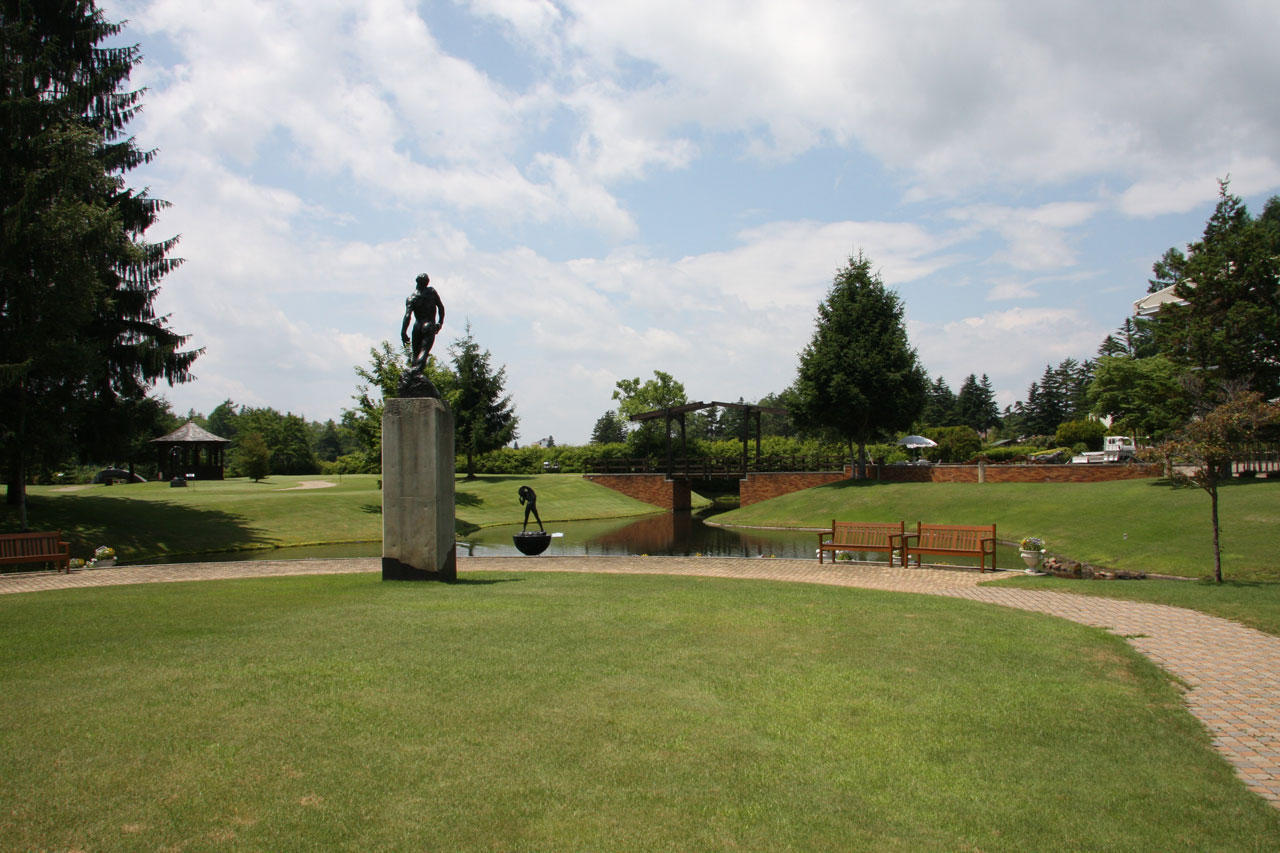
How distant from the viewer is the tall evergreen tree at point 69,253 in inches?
795

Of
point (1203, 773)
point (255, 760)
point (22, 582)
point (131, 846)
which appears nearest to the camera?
point (131, 846)

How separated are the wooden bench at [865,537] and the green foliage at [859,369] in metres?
25.0

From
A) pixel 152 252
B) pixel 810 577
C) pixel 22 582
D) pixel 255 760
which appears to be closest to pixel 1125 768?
pixel 255 760

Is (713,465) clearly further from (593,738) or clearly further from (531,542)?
(593,738)

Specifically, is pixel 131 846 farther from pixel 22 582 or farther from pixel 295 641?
pixel 22 582

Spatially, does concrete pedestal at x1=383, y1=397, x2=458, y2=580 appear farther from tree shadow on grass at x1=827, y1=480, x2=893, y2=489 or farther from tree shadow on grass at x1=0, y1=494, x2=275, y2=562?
tree shadow on grass at x1=827, y1=480, x2=893, y2=489

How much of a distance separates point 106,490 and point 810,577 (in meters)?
33.6

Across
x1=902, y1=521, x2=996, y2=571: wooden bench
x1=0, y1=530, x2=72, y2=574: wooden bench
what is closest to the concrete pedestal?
x1=0, y1=530, x2=72, y2=574: wooden bench

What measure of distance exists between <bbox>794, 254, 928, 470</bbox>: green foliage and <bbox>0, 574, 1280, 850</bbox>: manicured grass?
34.6 m

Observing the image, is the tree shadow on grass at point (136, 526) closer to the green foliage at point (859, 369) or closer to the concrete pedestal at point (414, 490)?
the concrete pedestal at point (414, 490)

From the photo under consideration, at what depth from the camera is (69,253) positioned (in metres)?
20.3

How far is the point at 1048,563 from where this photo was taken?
1587 centimetres

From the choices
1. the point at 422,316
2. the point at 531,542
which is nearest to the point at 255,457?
the point at 531,542

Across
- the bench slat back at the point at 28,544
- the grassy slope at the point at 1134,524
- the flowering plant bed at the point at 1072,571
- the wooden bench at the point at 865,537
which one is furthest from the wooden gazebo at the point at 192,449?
the flowering plant bed at the point at 1072,571
